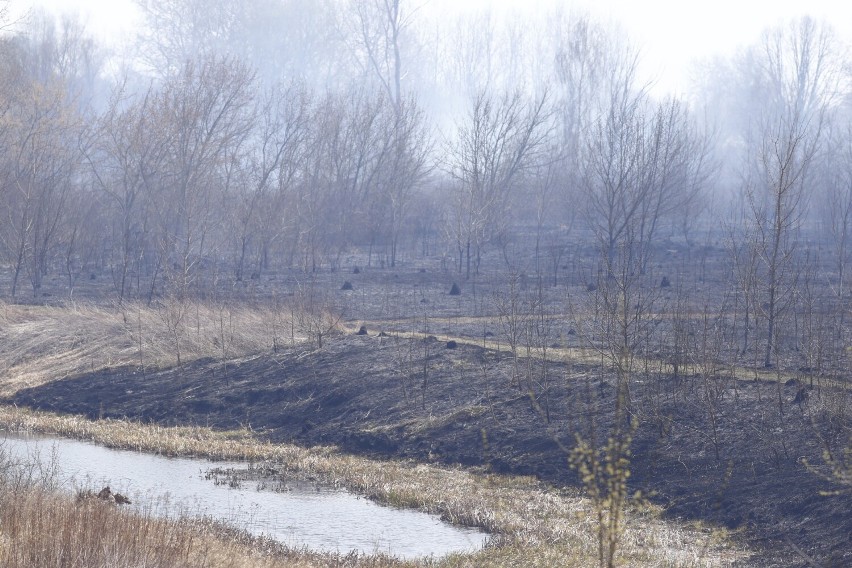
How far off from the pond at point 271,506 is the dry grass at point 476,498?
14.4 inches

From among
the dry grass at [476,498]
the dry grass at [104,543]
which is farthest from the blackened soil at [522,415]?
the dry grass at [104,543]

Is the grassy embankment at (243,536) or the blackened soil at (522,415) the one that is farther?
the blackened soil at (522,415)

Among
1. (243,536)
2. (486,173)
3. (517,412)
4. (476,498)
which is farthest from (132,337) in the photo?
(486,173)

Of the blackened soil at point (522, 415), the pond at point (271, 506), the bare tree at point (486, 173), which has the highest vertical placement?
the bare tree at point (486, 173)

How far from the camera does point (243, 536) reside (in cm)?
1102

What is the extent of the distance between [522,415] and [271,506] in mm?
5182

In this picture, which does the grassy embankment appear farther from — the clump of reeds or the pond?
the pond

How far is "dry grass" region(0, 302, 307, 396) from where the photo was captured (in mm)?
24172

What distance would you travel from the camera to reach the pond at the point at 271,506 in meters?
11.7

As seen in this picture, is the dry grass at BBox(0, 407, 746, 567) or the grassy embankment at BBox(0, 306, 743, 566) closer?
the grassy embankment at BBox(0, 306, 743, 566)

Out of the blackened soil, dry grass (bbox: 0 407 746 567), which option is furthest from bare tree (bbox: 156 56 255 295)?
dry grass (bbox: 0 407 746 567)

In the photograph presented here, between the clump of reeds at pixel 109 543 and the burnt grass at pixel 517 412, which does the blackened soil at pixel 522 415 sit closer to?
the burnt grass at pixel 517 412

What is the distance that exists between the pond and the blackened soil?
1.46 meters

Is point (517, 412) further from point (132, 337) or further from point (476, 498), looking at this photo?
point (132, 337)
